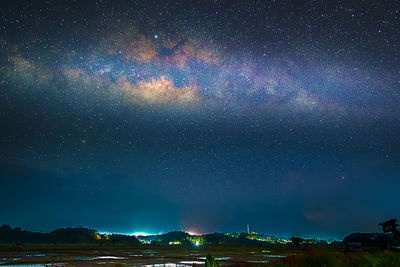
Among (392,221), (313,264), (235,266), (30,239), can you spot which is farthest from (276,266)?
(30,239)

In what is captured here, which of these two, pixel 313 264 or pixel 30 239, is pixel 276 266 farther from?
pixel 30 239

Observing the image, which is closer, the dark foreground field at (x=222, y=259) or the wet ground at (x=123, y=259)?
the dark foreground field at (x=222, y=259)

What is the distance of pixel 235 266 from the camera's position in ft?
79.2

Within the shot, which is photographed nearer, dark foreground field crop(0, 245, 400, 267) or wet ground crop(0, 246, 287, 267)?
dark foreground field crop(0, 245, 400, 267)

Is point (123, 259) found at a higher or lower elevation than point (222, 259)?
higher

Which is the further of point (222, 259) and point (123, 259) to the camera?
point (222, 259)

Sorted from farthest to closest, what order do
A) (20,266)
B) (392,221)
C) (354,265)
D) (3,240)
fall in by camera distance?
1. (3,240)
2. (392,221)
3. (20,266)
4. (354,265)

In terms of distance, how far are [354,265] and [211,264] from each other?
355 inches

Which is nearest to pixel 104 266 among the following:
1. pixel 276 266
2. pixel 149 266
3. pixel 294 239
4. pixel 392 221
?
pixel 149 266

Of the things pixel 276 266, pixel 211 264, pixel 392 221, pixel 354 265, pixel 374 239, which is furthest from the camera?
pixel 374 239

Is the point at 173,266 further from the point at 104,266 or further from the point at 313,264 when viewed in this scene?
the point at 313,264

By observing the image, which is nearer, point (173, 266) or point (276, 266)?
point (276, 266)

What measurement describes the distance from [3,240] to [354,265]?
223869mm

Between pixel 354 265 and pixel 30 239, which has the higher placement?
A: pixel 30 239
